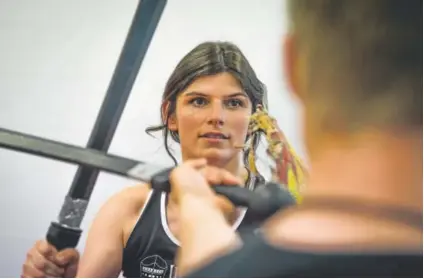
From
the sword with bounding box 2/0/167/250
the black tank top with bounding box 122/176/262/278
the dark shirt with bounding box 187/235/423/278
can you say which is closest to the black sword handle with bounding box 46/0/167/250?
the sword with bounding box 2/0/167/250

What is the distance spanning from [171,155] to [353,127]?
617mm

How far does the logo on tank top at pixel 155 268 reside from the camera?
1.22 m

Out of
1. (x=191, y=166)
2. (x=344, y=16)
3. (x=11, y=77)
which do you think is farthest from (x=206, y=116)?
(x=344, y=16)

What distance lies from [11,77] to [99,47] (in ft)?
0.73

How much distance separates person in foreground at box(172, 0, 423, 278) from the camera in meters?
0.66

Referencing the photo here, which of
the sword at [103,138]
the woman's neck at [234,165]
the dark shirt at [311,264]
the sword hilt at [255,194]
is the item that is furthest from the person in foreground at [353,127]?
the sword at [103,138]

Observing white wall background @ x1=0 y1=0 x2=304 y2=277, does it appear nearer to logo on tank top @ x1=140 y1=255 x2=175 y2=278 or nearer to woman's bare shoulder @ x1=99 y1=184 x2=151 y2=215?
woman's bare shoulder @ x1=99 y1=184 x2=151 y2=215

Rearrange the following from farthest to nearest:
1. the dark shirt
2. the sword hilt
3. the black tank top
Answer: the black tank top < the sword hilt < the dark shirt

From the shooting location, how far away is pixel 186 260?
73 centimetres

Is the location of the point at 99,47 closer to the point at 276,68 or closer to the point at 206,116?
the point at 206,116

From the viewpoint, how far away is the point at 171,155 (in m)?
1.27

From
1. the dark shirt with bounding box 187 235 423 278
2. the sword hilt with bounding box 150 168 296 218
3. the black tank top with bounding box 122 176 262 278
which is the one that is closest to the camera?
the dark shirt with bounding box 187 235 423 278

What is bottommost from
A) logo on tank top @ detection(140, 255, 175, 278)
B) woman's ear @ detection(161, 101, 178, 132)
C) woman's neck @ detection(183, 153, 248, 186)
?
logo on tank top @ detection(140, 255, 175, 278)

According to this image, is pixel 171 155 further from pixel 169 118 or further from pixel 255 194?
pixel 255 194
